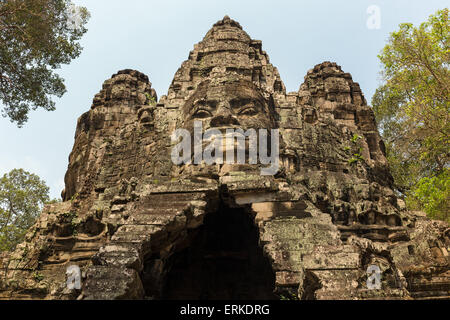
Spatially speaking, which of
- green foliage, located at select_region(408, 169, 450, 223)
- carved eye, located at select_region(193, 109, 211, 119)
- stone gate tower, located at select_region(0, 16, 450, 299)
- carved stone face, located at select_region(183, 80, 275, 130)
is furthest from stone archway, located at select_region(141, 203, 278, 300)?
green foliage, located at select_region(408, 169, 450, 223)

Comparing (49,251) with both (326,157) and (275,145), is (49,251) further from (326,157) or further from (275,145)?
(326,157)

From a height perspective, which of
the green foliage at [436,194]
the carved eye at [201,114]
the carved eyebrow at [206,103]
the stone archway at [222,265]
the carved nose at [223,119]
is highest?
the carved eyebrow at [206,103]

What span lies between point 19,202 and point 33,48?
1401 centimetres

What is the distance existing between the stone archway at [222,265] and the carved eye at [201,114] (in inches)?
120

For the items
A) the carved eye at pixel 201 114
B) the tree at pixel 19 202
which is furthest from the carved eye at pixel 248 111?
the tree at pixel 19 202

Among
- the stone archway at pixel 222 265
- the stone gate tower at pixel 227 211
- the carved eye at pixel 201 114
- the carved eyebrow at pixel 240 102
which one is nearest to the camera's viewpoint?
the stone gate tower at pixel 227 211

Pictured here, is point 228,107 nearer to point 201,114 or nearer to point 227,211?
point 201,114

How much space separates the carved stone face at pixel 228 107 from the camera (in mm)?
11688

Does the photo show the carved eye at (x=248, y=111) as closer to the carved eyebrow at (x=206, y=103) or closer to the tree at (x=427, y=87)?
the carved eyebrow at (x=206, y=103)

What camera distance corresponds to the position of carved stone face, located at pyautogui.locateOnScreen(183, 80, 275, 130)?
11.7 m

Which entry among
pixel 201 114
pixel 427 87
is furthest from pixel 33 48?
pixel 427 87

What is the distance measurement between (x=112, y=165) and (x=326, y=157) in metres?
7.65

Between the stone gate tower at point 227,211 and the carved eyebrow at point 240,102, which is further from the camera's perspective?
the carved eyebrow at point 240,102

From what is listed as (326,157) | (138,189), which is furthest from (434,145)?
(138,189)
